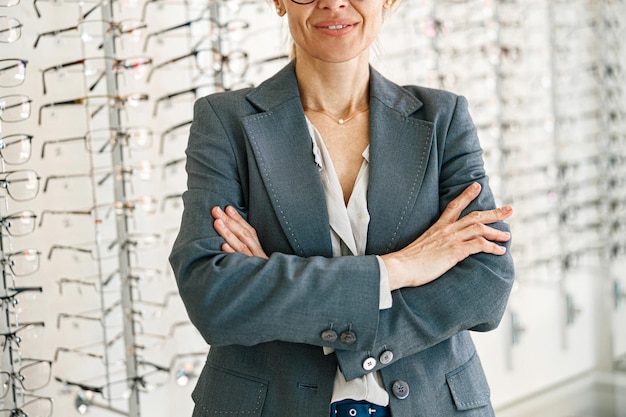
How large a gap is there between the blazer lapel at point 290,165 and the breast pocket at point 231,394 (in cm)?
29

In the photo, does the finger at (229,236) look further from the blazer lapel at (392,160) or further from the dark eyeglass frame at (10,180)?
the dark eyeglass frame at (10,180)

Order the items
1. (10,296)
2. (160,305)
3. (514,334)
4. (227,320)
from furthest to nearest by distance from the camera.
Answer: (514,334)
(160,305)
(10,296)
(227,320)

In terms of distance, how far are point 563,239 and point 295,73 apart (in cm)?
306

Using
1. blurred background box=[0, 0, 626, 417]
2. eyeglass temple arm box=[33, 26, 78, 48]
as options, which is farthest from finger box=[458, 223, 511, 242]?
eyeglass temple arm box=[33, 26, 78, 48]

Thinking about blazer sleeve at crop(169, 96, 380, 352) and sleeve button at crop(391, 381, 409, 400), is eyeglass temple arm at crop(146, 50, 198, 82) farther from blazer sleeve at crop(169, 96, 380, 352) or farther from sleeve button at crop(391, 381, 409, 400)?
sleeve button at crop(391, 381, 409, 400)

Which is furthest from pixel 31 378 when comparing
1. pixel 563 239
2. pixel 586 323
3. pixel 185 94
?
pixel 586 323

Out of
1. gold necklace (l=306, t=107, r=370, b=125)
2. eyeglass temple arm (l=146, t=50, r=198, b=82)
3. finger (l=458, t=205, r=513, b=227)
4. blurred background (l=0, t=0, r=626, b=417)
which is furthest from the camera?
eyeglass temple arm (l=146, t=50, r=198, b=82)

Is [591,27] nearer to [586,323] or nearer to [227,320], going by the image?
[586,323]

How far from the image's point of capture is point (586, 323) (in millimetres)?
4922

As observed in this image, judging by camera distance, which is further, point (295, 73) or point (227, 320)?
point (295, 73)

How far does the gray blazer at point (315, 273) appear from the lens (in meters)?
1.57

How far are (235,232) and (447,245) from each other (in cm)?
44

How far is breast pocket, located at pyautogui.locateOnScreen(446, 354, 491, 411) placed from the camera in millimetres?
1729

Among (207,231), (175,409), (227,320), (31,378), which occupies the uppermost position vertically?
(207,231)
